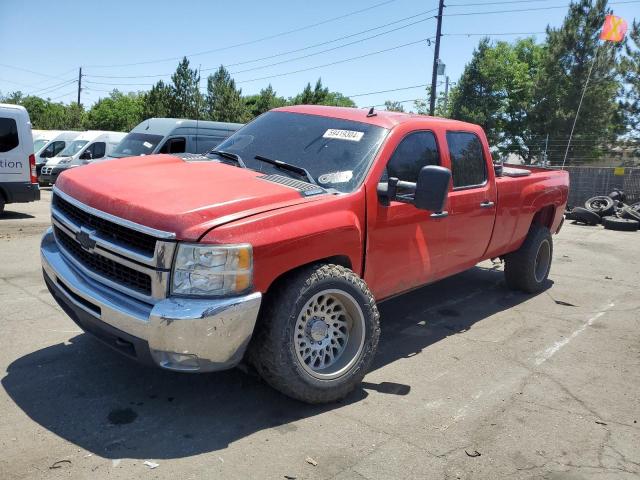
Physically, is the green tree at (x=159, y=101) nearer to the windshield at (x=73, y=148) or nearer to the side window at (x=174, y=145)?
the windshield at (x=73, y=148)

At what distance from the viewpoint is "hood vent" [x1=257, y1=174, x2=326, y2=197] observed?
378 cm

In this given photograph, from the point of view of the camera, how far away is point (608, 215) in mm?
15258

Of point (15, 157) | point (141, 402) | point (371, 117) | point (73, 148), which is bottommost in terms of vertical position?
point (141, 402)

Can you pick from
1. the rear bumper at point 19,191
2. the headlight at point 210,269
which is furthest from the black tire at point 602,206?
the headlight at point 210,269

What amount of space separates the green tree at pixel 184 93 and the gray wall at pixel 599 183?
81.5ft

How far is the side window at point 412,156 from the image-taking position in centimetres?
443

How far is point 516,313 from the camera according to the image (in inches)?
241

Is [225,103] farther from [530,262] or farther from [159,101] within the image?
[530,262]

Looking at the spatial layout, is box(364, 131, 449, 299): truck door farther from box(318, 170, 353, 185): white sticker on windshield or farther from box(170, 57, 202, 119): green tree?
box(170, 57, 202, 119): green tree

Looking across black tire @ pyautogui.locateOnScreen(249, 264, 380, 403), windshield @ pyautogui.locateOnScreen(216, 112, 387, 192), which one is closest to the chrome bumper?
black tire @ pyautogui.locateOnScreen(249, 264, 380, 403)

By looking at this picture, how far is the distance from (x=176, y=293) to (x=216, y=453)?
35.7 inches

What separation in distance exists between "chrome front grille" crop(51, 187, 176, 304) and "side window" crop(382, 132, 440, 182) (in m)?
1.87

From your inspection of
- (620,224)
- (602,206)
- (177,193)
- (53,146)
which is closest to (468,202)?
(177,193)

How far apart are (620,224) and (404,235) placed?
39.1 feet
